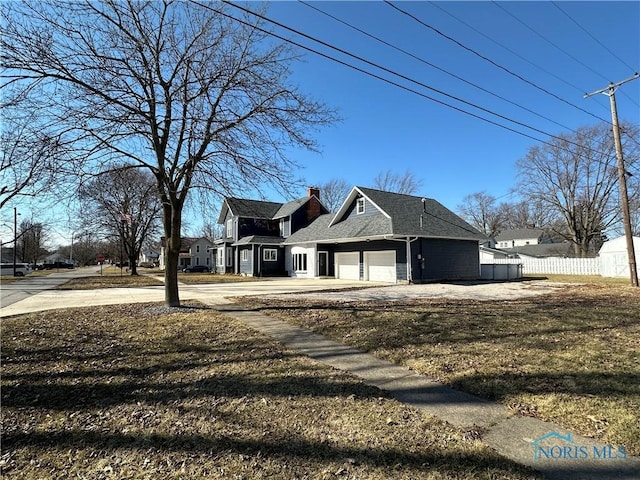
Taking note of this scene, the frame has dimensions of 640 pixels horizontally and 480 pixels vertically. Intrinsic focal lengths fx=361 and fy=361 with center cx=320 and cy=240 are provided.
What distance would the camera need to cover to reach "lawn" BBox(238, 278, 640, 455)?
148 inches

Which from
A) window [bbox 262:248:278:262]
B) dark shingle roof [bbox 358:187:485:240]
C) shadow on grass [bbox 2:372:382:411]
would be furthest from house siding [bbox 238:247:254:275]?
shadow on grass [bbox 2:372:382:411]

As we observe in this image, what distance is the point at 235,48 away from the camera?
973cm

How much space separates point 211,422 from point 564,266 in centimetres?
3615

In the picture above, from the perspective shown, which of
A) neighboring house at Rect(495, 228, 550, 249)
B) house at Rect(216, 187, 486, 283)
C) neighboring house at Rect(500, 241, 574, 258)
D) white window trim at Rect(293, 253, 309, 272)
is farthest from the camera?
neighboring house at Rect(495, 228, 550, 249)

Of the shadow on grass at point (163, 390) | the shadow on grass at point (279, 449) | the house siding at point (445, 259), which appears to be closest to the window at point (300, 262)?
the house siding at point (445, 259)

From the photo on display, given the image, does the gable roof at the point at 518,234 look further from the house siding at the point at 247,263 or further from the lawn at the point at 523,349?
the lawn at the point at 523,349

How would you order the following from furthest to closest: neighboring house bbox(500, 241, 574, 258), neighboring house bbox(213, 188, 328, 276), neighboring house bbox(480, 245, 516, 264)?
neighboring house bbox(500, 241, 574, 258)
neighboring house bbox(480, 245, 516, 264)
neighboring house bbox(213, 188, 328, 276)

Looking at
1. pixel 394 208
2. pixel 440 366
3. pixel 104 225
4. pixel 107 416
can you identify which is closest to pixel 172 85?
pixel 107 416

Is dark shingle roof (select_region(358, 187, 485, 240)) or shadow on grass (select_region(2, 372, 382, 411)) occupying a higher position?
dark shingle roof (select_region(358, 187, 485, 240))

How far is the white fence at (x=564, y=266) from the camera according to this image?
1193 inches

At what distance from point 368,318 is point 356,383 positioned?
165 inches

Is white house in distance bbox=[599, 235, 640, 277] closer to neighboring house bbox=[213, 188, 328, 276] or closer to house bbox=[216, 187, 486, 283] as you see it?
house bbox=[216, 187, 486, 283]

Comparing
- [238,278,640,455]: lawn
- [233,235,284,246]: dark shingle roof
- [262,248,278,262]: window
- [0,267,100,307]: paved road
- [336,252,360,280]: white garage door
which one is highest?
[233,235,284,246]: dark shingle roof

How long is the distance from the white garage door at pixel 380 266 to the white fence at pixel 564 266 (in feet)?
48.7
